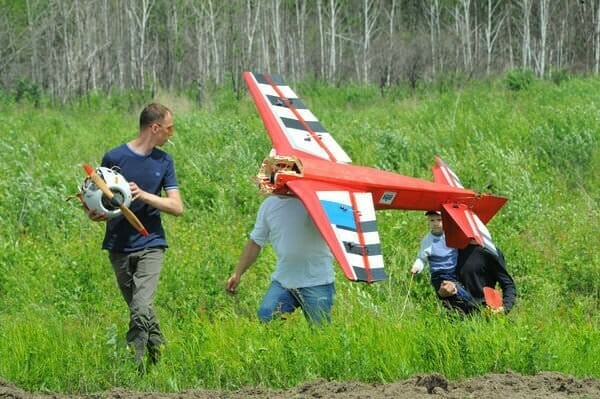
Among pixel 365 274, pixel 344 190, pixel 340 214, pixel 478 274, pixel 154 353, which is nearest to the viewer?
pixel 365 274

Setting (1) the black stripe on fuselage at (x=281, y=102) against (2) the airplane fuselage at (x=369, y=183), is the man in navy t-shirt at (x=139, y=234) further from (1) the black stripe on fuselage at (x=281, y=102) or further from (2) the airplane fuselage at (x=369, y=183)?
(1) the black stripe on fuselage at (x=281, y=102)

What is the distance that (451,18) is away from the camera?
4409 centimetres

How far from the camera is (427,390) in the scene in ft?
19.2

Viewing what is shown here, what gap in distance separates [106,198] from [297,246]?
4.67 ft

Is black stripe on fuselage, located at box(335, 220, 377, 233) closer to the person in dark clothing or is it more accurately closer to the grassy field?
the grassy field

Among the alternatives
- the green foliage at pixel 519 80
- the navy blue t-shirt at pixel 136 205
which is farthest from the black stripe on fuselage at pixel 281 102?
the green foliage at pixel 519 80

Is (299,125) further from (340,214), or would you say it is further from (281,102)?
(340,214)

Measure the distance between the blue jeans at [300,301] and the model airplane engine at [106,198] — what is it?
1340 mm

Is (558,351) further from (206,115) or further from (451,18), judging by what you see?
(451,18)

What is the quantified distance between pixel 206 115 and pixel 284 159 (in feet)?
39.2

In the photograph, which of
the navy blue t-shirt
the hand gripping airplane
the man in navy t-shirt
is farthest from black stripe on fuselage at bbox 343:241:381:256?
the navy blue t-shirt

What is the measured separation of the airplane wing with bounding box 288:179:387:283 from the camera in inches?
244

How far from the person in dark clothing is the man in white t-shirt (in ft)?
3.93

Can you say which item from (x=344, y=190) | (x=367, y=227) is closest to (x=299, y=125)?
(x=344, y=190)
